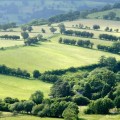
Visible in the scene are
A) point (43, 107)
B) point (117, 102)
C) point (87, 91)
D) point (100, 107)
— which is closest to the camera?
point (100, 107)

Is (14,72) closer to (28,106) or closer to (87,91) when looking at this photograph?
(87,91)

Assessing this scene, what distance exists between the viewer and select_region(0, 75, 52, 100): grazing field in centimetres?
14012

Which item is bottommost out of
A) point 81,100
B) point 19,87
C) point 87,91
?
point 19,87

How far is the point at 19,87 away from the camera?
15150 cm

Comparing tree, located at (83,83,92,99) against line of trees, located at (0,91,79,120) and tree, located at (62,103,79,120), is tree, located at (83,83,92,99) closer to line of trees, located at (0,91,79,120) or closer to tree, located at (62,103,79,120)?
line of trees, located at (0,91,79,120)

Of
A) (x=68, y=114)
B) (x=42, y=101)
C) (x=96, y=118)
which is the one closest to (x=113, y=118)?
(x=96, y=118)

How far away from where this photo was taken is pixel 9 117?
4311 inches

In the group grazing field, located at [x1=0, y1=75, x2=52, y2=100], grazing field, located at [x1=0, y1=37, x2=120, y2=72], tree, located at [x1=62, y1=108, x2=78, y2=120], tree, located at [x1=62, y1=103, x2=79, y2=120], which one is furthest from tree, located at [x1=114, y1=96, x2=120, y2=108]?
grazing field, located at [x1=0, y1=37, x2=120, y2=72]

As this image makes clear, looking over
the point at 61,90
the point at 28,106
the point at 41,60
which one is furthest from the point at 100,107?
the point at 41,60

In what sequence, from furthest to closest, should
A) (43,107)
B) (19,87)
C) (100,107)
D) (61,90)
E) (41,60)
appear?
(41,60) → (19,87) → (61,90) → (43,107) → (100,107)

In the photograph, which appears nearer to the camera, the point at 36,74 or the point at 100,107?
the point at 100,107

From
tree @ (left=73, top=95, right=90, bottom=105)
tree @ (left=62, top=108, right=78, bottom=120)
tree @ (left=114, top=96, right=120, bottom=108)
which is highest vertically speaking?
tree @ (left=62, top=108, right=78, bottom=120)

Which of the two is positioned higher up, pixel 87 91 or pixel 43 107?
pixel 43 107

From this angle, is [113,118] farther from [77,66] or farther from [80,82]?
[77,66]
